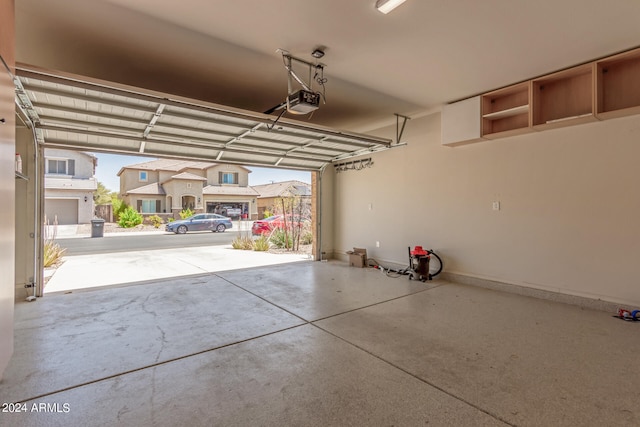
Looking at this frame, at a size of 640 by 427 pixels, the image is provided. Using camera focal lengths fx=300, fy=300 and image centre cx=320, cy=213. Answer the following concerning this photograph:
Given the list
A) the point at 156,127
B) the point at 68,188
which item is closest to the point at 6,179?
the point at 156,127

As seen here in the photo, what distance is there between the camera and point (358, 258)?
21.6ft

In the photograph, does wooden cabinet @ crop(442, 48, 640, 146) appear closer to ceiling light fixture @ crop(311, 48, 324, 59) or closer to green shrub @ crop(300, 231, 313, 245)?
ceiling light fixture @ crop(311, 48, 324, 59)

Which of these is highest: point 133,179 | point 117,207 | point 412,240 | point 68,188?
point 133,179

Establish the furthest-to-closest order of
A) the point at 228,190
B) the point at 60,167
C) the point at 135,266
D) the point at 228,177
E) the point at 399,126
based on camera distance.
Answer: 1. the point at 228,177
2. the point at 228,190
3. the point at 60,167
4. the point at 135,266
5. the point at 399,126

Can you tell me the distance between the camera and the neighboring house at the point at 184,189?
65.2ft

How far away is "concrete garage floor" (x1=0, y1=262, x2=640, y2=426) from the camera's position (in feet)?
6.14

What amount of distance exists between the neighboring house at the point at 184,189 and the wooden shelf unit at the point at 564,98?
1727 centimetres

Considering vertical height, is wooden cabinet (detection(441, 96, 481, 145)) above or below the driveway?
above

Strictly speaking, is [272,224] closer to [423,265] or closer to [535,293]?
[423,265]

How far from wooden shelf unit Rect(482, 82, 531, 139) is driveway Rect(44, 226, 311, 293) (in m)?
5.07

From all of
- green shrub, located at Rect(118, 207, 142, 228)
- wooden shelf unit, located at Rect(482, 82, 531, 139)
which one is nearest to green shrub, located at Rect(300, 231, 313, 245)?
wooden shelf unit, located at Rect(482, 82, 531, 139)

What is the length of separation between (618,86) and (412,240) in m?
3.55

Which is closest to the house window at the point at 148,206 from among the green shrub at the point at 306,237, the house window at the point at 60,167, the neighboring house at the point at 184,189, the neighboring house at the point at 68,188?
the neighboring house at the point at 184,189

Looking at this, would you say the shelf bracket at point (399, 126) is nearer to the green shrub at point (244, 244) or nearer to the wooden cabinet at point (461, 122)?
the wooden cabinet at point (461, 122)
